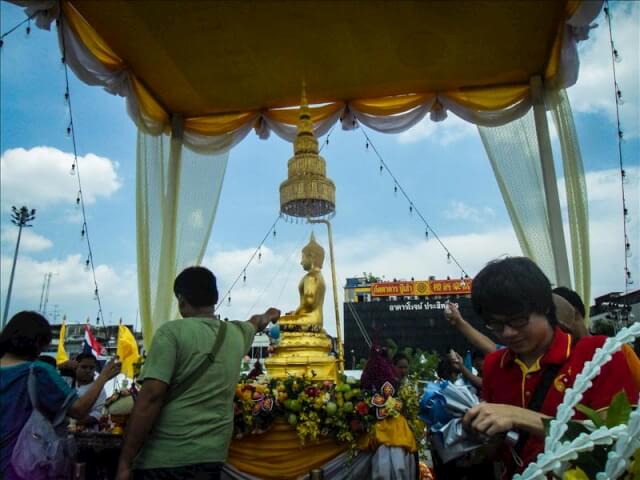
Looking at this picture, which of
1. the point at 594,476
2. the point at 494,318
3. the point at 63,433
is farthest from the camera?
the point at 63,433

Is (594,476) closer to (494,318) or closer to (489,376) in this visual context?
(494,318)

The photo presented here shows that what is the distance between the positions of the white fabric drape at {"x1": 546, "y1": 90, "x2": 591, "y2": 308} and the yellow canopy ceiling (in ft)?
1.25

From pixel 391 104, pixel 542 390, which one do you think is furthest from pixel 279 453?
pixel 391 104

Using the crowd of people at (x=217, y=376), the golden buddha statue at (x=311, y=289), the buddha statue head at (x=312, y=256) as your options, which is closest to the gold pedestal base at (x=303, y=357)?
the golden buddha statue at (x=311, y=289)

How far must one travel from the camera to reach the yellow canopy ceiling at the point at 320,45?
11.2ft

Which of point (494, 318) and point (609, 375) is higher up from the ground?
point (494, 318)

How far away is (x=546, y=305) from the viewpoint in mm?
978

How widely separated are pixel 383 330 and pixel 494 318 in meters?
16.8

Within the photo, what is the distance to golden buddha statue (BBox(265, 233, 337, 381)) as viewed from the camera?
3264mm

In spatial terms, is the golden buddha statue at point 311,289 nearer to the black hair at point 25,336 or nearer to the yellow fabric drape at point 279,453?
the yellow fabric drape at point 279,453

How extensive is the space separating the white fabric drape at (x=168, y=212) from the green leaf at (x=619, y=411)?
148 inches

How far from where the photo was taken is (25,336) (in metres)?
1.60

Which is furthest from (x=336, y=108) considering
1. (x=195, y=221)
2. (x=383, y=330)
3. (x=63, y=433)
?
(x=383, y=330)

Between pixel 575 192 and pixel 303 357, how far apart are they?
98.0 inches
